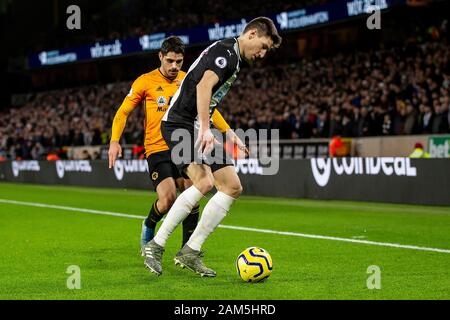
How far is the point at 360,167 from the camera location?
18219mm

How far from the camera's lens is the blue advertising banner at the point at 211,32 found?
87.7 feet

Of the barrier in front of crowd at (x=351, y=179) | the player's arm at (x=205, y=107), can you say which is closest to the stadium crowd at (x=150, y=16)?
the barrier in front of crowd at (x=351, y=179)

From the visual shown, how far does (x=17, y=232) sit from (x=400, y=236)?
564 cm

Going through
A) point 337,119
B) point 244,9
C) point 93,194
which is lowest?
point 93,194

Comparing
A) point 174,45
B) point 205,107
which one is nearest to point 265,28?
point 205,107

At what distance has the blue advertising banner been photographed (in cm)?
2673

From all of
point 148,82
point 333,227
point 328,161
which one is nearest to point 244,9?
point 328,161

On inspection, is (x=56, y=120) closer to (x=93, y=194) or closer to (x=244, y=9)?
(x=244, y=9)

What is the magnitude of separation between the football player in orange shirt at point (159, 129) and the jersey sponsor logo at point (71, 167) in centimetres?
1990

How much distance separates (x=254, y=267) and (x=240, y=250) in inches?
106

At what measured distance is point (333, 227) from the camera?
498 inches

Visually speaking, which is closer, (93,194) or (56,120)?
(93,194)
